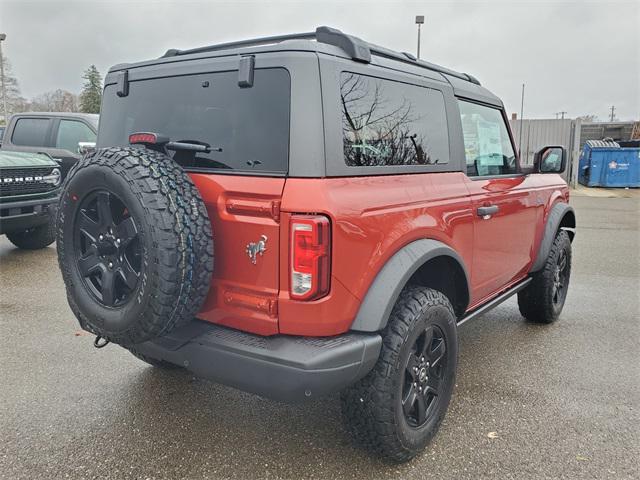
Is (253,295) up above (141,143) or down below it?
below

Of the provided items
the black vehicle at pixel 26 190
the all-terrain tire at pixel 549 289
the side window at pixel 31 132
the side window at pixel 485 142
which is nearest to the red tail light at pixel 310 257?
the side window at pixel 485 142

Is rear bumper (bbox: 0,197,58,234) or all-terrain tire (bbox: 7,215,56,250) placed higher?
rear bumper (bbox: 0,197,58,234)

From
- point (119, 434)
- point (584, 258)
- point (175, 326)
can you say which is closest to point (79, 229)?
point (175, 326)

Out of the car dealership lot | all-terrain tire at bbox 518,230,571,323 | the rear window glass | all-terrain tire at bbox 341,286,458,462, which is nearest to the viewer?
the rear window glass

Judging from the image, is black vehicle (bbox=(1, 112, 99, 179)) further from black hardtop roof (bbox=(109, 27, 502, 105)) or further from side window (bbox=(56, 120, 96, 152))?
black hardtop roof (bbox=(109, 27, 502, 105))

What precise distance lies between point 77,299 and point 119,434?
868 mm

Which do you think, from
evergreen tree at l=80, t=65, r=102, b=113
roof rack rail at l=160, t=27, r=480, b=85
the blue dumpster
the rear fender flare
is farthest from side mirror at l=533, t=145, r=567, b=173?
evergreen tree at l=80, t=65, r=102, b=113

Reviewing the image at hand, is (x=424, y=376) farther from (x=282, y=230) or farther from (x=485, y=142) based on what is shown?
(x=485, y=142)

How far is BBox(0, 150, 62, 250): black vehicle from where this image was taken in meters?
6.23

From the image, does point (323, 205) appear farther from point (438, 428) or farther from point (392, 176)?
point (438, 428)

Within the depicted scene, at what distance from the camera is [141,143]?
245 centimetres

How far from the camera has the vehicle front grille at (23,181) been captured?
6223 mm

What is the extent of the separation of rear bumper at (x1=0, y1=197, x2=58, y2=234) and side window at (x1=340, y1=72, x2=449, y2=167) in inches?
194

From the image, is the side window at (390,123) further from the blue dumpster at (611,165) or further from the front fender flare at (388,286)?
the blue dumpster at (611,165)
